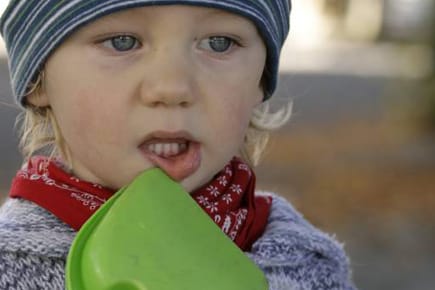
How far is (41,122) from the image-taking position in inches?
80.4

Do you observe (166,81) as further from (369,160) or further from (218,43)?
(369,160)

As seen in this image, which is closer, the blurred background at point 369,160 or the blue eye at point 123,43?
the blue eye at point 123,43

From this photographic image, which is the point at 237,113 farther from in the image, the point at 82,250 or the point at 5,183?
the point at 5,183

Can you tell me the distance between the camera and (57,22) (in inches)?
69.4

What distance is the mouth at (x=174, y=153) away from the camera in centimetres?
172

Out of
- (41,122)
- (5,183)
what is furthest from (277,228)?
(5,183)

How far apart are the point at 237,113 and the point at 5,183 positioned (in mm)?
5768

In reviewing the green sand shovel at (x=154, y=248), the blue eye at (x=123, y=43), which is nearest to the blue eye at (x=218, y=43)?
the blue eye at (x=123, y=43)

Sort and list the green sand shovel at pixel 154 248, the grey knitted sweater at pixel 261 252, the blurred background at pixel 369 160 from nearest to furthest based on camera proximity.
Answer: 1. the green sand shovel at pixel 154 248
2. the grey knitted sweater at pixel 261 252
3. the blurred background at pixel 369 160

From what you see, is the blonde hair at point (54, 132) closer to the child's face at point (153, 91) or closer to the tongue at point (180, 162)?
the child's face at point (153, 91)

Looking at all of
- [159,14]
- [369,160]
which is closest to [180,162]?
[159,14]

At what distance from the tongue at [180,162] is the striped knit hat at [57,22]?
0.24 meters

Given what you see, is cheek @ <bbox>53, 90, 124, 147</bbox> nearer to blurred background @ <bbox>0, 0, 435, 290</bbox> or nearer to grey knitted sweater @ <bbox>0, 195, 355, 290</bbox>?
grey knitted sweater @ <bbox>0, 195, 355, 290</bbox>

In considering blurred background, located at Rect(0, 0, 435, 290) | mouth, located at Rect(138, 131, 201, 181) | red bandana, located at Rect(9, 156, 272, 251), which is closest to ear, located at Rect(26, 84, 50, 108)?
red bandana, located at Rect(9, 156, 272, 251)
